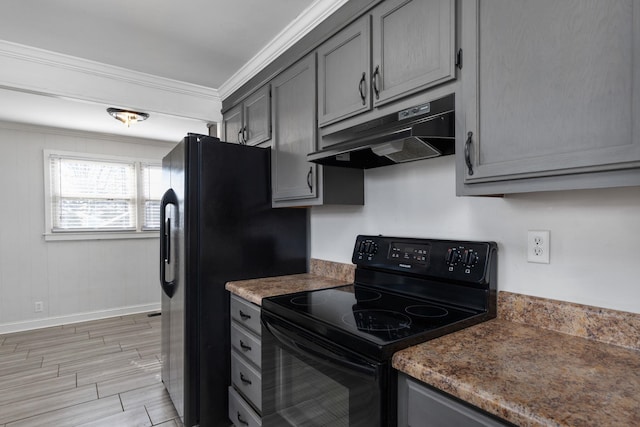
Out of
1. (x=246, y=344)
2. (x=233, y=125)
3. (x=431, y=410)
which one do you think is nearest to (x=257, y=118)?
(x=233, y=125)

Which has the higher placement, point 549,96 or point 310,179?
point 549,96

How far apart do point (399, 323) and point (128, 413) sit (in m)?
2.09

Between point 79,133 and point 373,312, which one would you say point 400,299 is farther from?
point 79,133

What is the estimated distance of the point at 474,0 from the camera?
1.12 meters

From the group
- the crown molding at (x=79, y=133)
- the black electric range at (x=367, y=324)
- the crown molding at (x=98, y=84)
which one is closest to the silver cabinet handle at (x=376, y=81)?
the black electric range at (x=367, y=324)

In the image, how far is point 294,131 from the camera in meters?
2.01

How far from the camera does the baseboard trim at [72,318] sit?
3961mm

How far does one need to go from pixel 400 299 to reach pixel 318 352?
508mm

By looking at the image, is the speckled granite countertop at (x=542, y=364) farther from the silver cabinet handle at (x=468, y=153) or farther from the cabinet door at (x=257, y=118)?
the cabinet door at (x=257, y=118)

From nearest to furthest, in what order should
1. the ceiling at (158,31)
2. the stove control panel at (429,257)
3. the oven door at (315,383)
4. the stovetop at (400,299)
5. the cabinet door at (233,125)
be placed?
1. the oven door at (315,383)
2. the stovetop at (400,299)
3. the stove control panel at (429,257)
4. the ceiling at (158,31)
5. the cabinet door at (233,125)

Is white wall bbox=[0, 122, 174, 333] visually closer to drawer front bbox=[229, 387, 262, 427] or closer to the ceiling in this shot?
the ceiling

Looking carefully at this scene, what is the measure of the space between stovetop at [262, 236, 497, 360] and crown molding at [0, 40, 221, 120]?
203 cm

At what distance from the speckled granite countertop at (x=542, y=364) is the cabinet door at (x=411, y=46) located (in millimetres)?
872

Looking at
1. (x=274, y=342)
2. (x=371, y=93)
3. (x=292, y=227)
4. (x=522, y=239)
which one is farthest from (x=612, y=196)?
(x=292, y=227)
